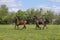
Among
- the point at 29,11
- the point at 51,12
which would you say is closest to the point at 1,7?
the point at 29,11

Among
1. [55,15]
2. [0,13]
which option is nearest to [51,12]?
[55,15]

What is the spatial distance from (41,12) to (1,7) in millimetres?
23901

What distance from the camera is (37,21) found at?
27.5m

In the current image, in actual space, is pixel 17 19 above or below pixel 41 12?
above

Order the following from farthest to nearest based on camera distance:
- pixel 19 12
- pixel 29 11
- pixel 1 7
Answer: pixel 1 7 < pixel 29 11 < pixel 19 12

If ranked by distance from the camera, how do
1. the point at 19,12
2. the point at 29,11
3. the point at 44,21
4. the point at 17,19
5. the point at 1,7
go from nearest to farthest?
1. the point at 17,19
2. the point at 44,21
3. the point at 19,12
4. the point at 29,11
5. the point at 1,7

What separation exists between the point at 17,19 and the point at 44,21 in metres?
5.77

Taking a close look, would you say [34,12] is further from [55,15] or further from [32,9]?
[55,15]

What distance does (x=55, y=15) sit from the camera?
116 meters

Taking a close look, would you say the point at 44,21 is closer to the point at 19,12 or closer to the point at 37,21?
the point at 37,21

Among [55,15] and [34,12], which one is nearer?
[34,12]

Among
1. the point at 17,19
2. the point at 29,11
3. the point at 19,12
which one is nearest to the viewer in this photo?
the point at 17,19

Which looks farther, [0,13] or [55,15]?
[55,15]

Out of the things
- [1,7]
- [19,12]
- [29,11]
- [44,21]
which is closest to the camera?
[44,21]
